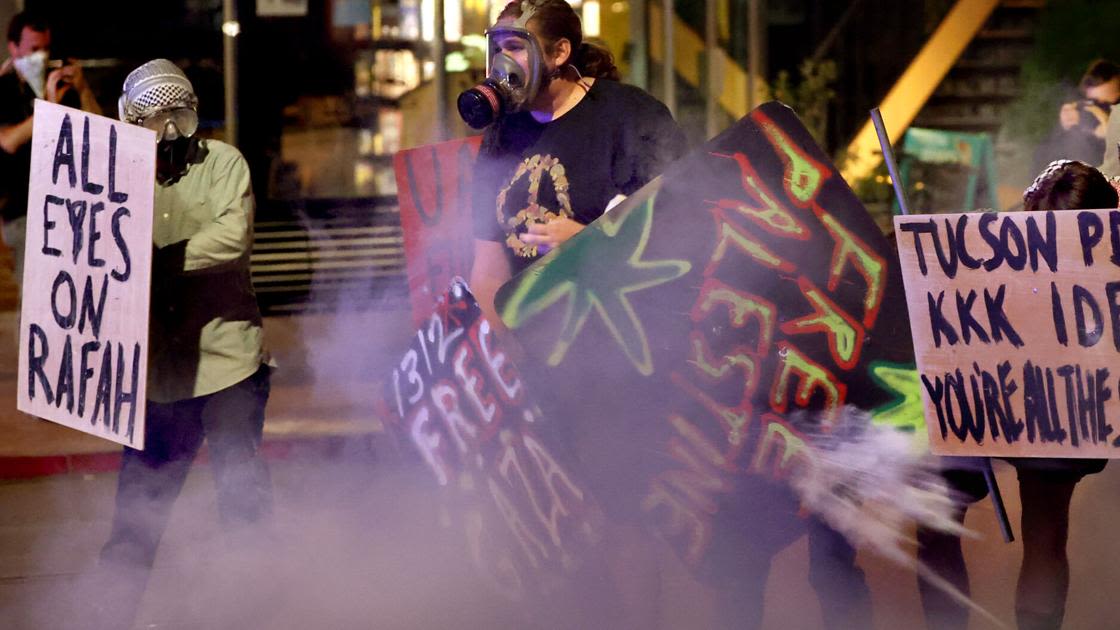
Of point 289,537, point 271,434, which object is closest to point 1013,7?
point 271,434

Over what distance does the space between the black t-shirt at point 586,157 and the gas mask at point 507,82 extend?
125 millimetres

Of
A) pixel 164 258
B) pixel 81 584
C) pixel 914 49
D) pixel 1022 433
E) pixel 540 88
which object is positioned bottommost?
pixel 81 584

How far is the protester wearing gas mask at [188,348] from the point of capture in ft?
13.8

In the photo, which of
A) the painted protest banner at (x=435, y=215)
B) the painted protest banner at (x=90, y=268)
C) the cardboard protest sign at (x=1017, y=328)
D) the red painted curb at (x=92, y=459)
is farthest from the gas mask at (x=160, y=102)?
the red painted curb at (x=92, y=459)

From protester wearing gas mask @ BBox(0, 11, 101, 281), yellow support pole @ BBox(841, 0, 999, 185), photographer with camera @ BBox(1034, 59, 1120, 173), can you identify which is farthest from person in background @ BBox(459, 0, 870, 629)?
yellow support pole @ BBox(841, 0, 999, 185)

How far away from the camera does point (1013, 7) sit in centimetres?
1214

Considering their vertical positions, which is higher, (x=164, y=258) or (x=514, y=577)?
(x=164, y=258)

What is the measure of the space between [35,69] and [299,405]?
2.16 metres

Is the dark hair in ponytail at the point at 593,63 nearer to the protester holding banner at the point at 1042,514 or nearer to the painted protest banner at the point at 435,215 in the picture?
the painted protest banner at the point at 435,215

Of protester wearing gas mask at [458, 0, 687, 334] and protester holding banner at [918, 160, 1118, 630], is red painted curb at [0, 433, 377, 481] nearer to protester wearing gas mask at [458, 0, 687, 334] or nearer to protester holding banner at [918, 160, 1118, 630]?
protester wearing gas mask at [458, 0, 687, 334]

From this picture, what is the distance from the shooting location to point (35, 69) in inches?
291

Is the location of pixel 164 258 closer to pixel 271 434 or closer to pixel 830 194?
pixel 830 194

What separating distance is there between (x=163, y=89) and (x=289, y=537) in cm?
183

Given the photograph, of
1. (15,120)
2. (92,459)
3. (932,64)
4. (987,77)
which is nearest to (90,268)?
(92,459)
